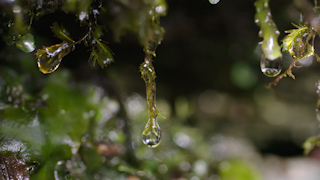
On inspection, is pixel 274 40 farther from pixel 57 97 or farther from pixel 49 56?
pixel 57 97

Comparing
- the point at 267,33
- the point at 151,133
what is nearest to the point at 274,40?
the point at 267,33

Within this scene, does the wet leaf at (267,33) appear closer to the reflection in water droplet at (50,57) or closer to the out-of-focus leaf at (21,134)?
the reflection in water droplet at (50,57)

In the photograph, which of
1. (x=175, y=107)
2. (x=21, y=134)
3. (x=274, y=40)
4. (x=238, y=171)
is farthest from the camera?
(x=175, y=107)

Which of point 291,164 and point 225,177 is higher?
point 291,164

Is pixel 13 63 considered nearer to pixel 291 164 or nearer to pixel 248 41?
pixel 248 41

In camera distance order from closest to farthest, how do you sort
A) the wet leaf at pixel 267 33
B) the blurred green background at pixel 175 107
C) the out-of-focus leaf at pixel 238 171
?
the wet leaf at pixel 267 33
the blurred green background at pixel 175 107
the out-of-focus leaf at pixel 238 171

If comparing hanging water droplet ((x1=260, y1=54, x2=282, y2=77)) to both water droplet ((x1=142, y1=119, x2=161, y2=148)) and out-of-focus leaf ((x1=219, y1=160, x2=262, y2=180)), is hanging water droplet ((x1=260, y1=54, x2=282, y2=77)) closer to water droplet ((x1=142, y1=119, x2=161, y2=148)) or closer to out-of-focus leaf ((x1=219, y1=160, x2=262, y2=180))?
water droplet ((x1=142, y1=119, x2=161, y2=148))

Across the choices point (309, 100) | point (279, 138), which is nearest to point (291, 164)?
point (279, 138)

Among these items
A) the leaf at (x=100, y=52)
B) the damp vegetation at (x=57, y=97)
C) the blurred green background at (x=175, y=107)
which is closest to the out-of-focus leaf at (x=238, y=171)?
the blurred green background at (x=175, y=107)
